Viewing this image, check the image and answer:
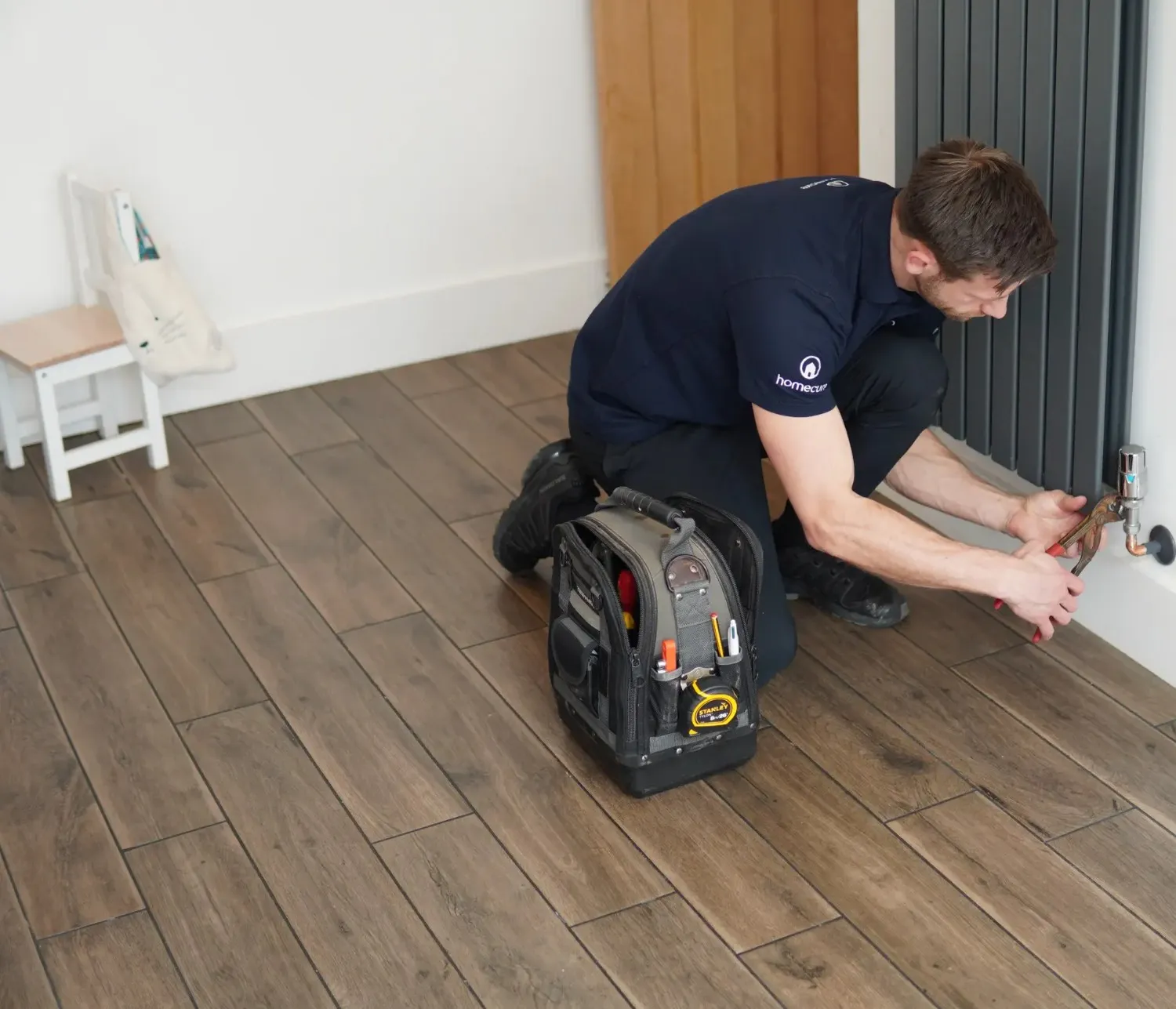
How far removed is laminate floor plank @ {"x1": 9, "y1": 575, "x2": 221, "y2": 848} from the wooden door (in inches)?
63.0

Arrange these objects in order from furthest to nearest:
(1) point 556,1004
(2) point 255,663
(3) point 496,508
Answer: (3) point 496,508 → (2) point 255,663 → (1) point 556,1004

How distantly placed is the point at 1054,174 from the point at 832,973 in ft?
3.79

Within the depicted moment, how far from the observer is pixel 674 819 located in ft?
7.04

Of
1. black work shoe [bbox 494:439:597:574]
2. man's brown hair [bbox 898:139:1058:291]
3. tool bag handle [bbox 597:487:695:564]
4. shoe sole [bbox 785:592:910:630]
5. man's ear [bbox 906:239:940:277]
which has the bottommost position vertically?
shoe sole [bbox 785:592:910:630]

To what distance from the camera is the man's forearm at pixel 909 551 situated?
6.97 feet

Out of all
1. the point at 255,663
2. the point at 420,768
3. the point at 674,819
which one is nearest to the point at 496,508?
the point at 255,663

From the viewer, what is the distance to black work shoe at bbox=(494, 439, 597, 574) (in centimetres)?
268

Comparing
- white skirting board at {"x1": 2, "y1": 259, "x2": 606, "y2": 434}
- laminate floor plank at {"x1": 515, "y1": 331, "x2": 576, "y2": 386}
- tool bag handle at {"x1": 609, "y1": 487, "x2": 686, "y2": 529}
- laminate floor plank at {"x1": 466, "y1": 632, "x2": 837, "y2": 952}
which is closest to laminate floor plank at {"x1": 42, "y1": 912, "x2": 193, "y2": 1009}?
laminate floor plank at {"x1": 466, "y1": 632, "x2": 837, "y2": 952}

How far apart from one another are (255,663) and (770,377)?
1.02m

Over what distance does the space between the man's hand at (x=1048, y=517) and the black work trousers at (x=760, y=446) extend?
0.70 feet

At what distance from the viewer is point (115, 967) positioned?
1923 mm

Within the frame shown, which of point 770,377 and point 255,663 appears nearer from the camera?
point 770,377

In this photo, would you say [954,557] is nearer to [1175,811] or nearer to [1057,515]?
[1057,515]

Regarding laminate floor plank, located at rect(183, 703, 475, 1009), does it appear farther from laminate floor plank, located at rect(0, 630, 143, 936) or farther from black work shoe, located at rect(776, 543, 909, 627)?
black work shoe, located at rect(776, 543, 909, 627)
